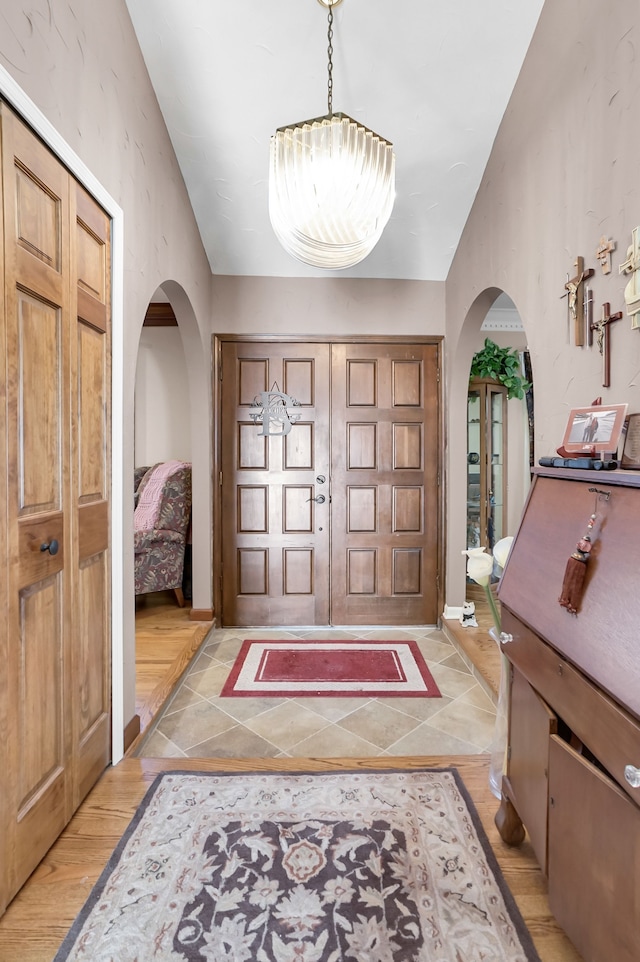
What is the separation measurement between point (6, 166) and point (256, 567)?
2.78 m

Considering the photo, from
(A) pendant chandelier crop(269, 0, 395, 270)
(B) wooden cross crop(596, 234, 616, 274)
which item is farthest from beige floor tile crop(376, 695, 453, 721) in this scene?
(A) pendant chandelier crop(269, 0, 395, 270)

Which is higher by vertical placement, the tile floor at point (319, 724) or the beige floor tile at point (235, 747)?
the tile floor at point (319, 724)

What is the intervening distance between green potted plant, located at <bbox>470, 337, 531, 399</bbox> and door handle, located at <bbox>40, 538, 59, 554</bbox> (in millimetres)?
3573

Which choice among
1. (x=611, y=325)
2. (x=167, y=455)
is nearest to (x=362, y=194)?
(x=611, y=325)

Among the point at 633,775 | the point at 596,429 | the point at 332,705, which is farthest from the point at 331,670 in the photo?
the point at 633,775

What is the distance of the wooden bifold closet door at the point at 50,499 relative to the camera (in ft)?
4.29

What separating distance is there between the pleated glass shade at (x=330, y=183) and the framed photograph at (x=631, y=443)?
3.93 feet

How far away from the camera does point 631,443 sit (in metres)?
1.39

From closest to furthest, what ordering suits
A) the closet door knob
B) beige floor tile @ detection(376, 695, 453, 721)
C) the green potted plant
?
the closet door knob, beige floor tile @ detection(376, 695, 453, 721), the green potted plant

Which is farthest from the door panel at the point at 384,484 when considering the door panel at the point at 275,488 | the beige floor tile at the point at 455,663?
the beige floor tile at the point at 455,663

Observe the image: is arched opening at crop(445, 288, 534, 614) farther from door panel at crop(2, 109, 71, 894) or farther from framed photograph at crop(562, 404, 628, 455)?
door panel at crop(2, 109, 71, 894)

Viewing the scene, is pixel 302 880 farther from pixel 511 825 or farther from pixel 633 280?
pixel 633 280

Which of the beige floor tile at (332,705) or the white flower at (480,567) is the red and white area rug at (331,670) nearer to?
the beige floor tile at (332,705)

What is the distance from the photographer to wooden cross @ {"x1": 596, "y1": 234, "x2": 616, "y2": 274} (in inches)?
59.8
